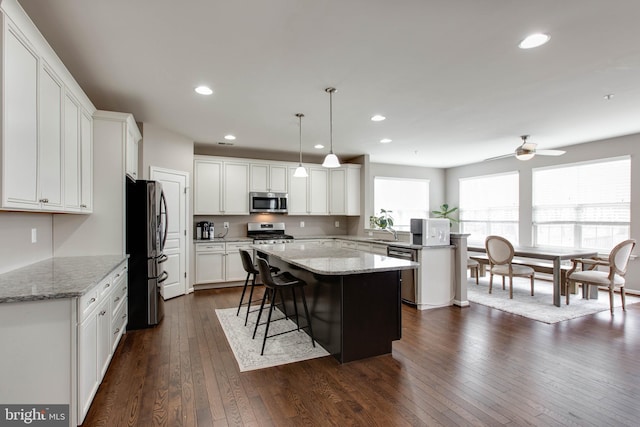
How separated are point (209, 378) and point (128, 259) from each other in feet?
5.95

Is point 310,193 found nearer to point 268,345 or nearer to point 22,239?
point 268,345

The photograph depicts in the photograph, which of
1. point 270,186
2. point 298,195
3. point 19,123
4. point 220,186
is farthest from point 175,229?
point 19,123

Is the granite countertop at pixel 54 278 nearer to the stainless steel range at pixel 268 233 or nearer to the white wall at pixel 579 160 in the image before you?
the stainless steel range at pixel 268 233

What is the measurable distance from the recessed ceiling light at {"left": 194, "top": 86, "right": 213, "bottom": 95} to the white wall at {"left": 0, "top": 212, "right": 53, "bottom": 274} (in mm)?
1890

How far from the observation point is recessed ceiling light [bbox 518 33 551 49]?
2.38 meters

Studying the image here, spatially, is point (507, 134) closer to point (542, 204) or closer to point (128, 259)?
point (542, 204)

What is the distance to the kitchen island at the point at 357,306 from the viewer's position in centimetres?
282

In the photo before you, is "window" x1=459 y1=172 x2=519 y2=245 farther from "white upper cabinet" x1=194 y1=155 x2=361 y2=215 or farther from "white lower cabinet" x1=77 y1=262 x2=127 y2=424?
"white lower cabinet" x1=77 y1=262 x2=127 y2=424

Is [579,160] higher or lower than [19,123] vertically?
higher

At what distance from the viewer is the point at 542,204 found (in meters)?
6.60

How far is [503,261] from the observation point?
511cm

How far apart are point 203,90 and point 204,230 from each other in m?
3.04

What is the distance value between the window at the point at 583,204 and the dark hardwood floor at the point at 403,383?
2770 mm

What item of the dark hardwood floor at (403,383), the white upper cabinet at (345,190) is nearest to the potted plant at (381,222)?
the white upper cabinet at (345,190)
